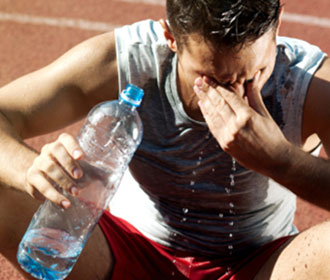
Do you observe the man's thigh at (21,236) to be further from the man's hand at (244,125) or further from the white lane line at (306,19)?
the white lane line at (306,19)

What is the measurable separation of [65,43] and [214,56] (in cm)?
363

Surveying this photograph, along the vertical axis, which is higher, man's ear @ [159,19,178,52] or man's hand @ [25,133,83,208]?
man's ear @ [159,19,178,52]

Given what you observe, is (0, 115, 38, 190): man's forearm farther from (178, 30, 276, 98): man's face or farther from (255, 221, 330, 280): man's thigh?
(255, 221, 330, 280): man's thigh

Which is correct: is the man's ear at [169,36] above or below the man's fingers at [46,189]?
above

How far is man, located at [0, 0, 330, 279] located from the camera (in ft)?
7.24

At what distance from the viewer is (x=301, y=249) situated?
2393 millimetres

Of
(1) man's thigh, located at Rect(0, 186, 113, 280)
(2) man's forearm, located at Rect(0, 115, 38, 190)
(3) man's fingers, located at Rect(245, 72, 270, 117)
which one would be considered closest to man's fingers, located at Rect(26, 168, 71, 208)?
(2) man's forearm, located at Rect(0, 115, 38, 190)

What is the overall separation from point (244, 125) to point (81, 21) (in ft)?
13.4

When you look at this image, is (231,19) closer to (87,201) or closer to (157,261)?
(87,201)

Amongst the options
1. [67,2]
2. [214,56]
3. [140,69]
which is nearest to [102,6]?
[67,2]

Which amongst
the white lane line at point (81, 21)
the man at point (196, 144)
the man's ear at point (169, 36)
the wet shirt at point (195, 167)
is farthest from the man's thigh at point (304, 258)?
the white lane line at point (81, 21)

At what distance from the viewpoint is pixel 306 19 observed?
6.16 m

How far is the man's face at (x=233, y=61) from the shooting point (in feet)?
7.25

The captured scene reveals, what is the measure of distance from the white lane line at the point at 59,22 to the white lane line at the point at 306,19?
5.06 feet
